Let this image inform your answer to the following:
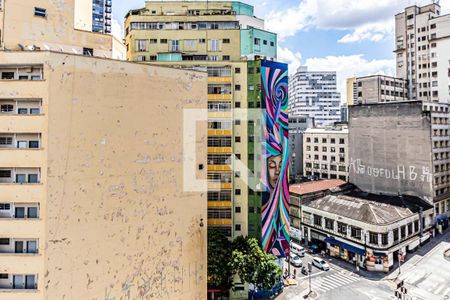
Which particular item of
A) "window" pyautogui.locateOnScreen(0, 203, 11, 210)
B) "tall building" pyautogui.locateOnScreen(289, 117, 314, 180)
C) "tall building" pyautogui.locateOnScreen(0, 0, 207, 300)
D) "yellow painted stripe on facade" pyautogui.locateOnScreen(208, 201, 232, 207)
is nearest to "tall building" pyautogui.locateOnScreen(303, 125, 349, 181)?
"tall building" pyautogui.locateOnScreen(289, 117, 314, 180)

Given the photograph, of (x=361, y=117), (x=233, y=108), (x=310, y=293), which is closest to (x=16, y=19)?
(x=233, y=108)

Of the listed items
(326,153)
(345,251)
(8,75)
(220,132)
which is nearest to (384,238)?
(345,251)

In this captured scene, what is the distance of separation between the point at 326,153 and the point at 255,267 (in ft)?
133

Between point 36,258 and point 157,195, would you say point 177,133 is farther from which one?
point 36,258

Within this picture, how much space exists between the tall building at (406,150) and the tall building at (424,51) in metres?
16.8

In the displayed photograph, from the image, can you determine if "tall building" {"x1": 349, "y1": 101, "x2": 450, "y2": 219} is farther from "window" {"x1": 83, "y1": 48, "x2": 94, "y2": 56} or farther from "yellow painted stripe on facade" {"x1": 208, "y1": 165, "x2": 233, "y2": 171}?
"window" {"x1": 83, "y1": 48, "x2": 94, "y2": 56}

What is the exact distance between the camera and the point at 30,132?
1778 cm

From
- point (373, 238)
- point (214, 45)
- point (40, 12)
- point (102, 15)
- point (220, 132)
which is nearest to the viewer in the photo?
point (40, 12)

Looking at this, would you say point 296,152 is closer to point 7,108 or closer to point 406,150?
point 406,150

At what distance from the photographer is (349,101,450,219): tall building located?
4878 centimetres

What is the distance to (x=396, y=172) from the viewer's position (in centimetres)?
5166

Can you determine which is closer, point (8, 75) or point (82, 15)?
point (8, 75)

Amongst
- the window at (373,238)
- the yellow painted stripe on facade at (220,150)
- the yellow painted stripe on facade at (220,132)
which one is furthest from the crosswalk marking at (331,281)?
the yellow painted stripe on facade at (220,132)

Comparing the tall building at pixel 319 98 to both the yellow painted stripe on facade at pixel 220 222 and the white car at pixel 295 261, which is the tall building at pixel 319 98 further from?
the yellow painted stripe on facade at pixel 220 222
